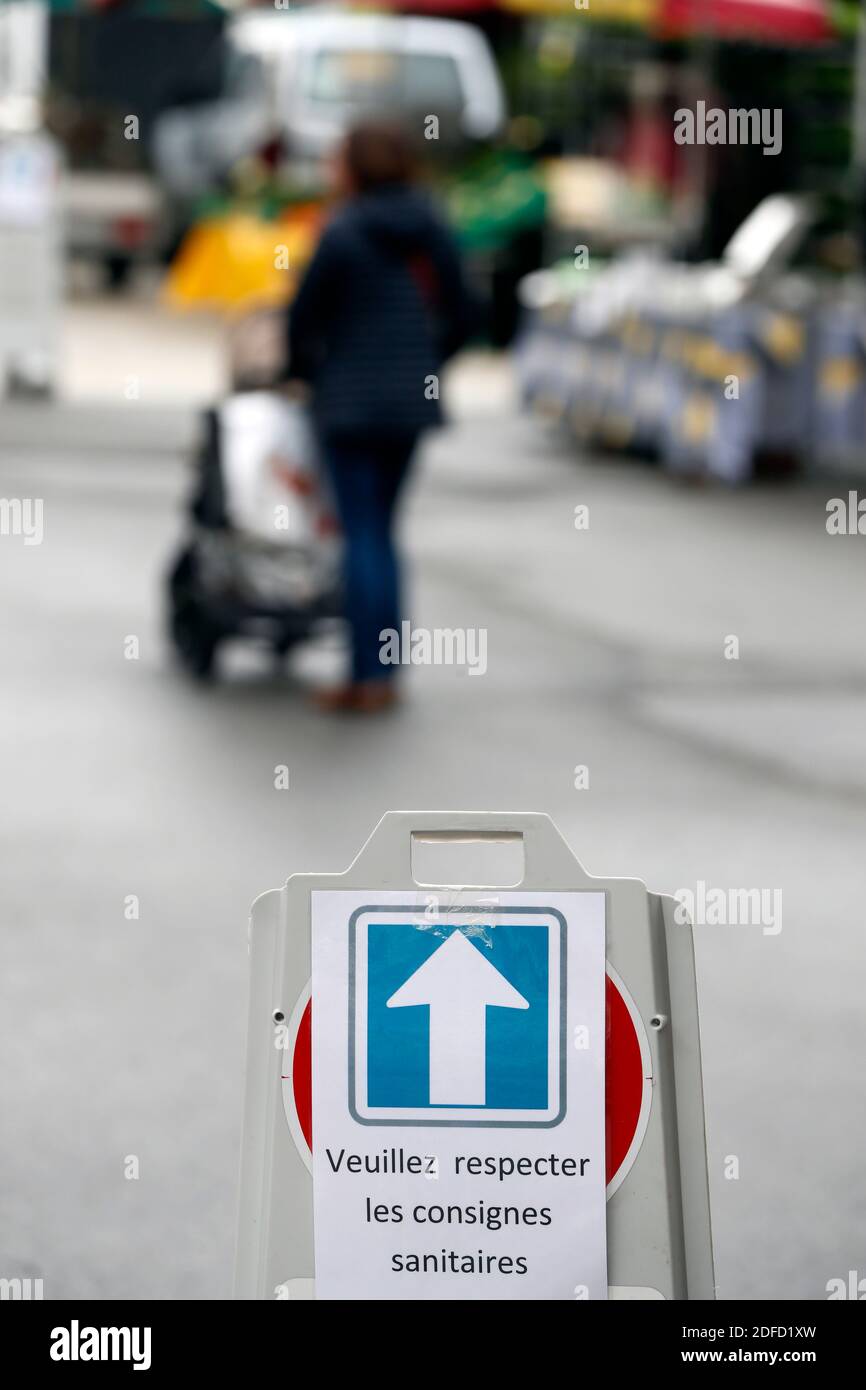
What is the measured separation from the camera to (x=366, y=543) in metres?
9.10

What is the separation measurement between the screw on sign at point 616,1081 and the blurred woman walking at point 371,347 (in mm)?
5795

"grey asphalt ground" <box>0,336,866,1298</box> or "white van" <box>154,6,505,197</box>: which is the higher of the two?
"white van" <box>154,6,505,197</box>

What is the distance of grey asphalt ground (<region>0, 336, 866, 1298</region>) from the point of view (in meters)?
4.85

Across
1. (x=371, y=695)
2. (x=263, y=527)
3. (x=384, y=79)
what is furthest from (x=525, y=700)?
(x=384, y=79)

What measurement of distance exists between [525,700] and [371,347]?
136cm

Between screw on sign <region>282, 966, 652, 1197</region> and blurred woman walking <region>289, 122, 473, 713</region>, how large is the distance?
5.79 m

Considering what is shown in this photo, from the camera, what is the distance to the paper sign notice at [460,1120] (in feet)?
10.6

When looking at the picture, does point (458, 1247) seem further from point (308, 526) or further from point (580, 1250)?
point (308, 526)

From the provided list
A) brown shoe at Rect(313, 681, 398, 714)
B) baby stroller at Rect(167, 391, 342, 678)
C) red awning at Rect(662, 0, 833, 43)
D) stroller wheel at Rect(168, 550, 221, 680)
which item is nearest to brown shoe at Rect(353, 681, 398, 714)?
brown shoe at Rect(313, 681, 398, 714)

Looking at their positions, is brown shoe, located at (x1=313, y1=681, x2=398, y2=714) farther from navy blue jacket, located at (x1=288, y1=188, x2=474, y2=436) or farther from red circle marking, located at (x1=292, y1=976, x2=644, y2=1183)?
red circle marking, located at (x1=292, y1=976, x2=644, y2=1183)

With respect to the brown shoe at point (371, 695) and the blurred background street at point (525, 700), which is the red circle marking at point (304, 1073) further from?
the brown shoe at point (371, 695)

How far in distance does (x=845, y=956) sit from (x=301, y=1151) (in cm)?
324

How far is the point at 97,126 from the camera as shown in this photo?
27094 millimetres

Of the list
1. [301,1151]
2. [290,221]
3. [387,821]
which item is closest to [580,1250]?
[301,1151]
